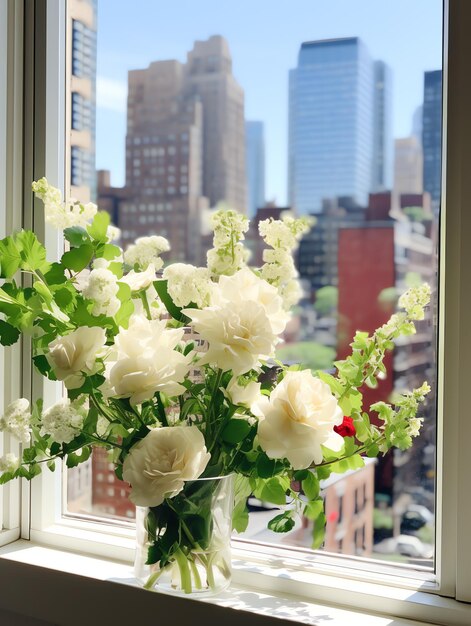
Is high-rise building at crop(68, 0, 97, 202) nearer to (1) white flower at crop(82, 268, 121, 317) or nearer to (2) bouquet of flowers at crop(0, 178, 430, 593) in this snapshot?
(2) bouquet of flowers at crop(0, 178, 430, 593)

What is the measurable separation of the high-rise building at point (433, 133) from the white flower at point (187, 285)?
0.39 meters

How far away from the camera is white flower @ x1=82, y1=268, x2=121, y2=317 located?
40.1 inches

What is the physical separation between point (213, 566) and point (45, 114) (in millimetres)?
871

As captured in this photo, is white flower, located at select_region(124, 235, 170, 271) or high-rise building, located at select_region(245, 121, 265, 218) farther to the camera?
high-rise building, located at select_region(245, 121, 265, 218)

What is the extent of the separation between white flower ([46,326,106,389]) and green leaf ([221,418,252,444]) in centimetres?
20

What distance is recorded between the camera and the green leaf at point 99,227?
3.61 ft

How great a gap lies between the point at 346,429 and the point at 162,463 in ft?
0.92

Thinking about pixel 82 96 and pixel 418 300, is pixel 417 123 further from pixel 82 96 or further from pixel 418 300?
pixel 82 96

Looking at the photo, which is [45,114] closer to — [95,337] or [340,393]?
[95,337]

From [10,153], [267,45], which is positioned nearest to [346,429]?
[267,45]

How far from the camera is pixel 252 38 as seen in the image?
1344mm

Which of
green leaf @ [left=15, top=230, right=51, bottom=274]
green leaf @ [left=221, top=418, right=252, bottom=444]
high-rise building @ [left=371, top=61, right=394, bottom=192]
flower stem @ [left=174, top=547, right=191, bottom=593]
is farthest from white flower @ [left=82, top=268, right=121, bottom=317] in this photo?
high-rise building @ [left=371, top=61, right=394, bottom=192]

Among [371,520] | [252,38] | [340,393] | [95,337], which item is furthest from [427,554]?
[252,38]

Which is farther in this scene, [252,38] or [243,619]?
[252,38]
